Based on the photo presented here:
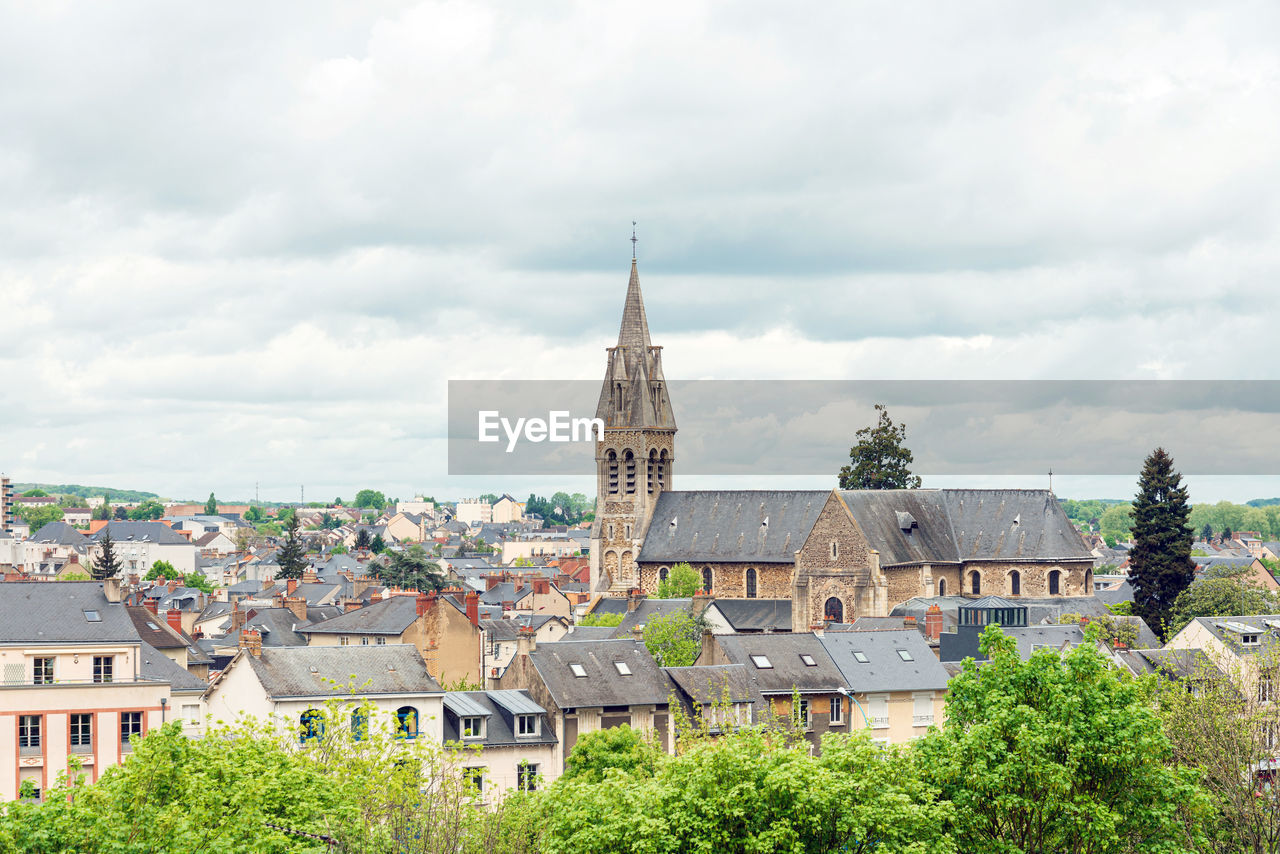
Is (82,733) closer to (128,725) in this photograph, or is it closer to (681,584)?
(128,725)

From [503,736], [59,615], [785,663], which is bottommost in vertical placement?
[503,736]

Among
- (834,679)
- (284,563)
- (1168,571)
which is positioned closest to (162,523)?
(284,563)

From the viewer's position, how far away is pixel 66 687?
48750mm

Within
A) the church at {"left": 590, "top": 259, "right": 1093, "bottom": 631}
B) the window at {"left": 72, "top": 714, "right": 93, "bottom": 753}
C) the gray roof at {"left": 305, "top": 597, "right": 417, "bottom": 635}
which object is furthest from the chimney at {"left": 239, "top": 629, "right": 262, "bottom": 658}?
the church at {"left": 590, "top": 259, "right": 1093, "bottom": 631}

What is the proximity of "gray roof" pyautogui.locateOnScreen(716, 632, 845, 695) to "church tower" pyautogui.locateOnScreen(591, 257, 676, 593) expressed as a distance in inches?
1736

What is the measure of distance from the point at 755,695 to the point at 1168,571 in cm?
4464

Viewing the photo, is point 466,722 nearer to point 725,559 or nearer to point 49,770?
point 49,770

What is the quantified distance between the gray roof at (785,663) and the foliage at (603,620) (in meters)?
27.3

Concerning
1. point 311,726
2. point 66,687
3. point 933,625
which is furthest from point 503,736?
point 933,625

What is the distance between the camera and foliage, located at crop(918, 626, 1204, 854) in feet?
104

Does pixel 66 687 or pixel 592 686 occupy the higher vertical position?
pixel 66 687

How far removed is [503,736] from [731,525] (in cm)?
5401

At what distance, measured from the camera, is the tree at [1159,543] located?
91.3 meters

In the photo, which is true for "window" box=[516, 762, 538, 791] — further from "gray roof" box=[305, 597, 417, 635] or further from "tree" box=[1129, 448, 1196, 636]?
"tree" box=[1129, 448, 1196, 636]
